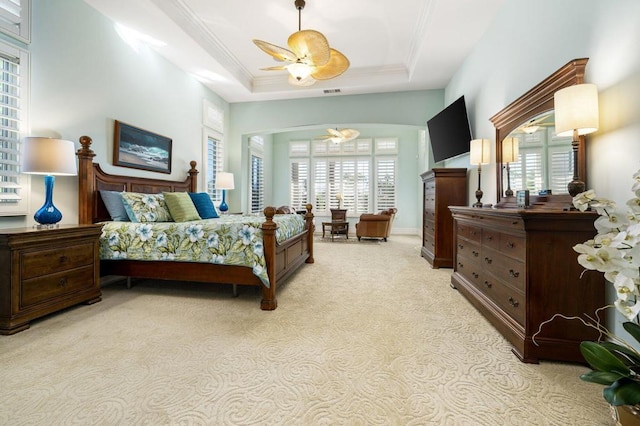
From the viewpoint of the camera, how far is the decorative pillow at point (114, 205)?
10.8 ft

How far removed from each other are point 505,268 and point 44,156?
3930 mm

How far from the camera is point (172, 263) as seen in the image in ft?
9.53

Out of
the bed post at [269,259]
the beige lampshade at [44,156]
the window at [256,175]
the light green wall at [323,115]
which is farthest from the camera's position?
the window at [256,175]

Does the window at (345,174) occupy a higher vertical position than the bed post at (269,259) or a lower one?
higher

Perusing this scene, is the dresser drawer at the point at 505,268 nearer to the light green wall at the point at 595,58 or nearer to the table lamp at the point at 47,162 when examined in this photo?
the light green wall at the point at 595,58

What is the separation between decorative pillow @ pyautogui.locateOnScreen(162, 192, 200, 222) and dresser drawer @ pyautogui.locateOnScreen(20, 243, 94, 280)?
1.01m

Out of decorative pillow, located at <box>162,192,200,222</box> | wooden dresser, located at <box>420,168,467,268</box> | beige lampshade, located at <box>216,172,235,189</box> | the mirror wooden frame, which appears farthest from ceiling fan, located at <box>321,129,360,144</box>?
decorative pillow, located at <box>162,192,200,222</box>

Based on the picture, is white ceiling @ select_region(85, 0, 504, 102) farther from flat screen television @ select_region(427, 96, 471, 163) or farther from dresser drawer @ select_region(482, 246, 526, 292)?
dresser drawer @ select_region(482, 246, 526, 292)

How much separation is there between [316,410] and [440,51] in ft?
15.8

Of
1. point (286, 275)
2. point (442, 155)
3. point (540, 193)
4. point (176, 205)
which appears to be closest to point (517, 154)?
point (540, 193)

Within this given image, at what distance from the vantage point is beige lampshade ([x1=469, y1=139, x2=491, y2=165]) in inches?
137

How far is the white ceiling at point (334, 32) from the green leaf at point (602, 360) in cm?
356

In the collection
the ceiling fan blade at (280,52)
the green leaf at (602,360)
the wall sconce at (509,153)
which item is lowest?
the green leaf at (602,360)

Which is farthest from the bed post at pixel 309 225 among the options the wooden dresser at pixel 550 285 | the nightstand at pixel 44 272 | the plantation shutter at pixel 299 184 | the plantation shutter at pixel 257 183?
the plantation shutter at pixel 299 184
